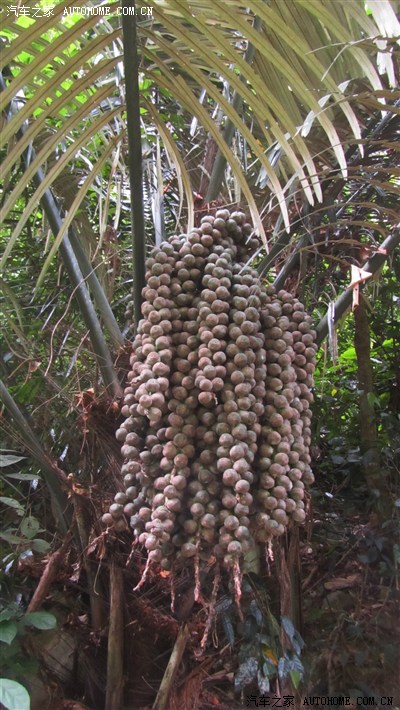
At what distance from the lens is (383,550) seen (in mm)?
1942

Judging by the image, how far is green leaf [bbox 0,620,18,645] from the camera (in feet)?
4.01

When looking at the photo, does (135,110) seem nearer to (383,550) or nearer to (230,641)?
(230,641)

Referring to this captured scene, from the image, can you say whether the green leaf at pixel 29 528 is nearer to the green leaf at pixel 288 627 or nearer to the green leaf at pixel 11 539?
the green leaf at pixel 11 539

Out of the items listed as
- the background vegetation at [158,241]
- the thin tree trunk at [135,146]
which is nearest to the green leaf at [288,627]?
the background vegetation at [158,241]

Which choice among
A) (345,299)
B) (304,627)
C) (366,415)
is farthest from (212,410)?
(366,415)

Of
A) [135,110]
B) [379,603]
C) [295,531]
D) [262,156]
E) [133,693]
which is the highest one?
[135,110]

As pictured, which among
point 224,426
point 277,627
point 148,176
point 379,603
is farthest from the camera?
point 379,603

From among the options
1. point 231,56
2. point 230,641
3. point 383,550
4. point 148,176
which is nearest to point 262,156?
point 231,56

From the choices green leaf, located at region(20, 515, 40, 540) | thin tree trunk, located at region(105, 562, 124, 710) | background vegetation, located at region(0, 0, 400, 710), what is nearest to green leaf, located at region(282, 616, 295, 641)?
background vegetation, located at region(0, 0, 400, 710)

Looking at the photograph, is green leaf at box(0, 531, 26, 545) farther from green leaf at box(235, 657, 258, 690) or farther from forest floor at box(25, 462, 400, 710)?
green leaf at box(235, 657, 258, 690)

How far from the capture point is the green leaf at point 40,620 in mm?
1297

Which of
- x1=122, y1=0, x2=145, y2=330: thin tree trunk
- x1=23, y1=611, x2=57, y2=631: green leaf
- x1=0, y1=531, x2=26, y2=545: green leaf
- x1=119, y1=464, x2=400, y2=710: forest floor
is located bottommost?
x1=119, y1=464, x2=400, y2=710: forest floor

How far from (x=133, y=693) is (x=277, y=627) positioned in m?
0.37

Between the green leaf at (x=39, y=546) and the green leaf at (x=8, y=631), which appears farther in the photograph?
the green leaf at (x=39, y=546)
